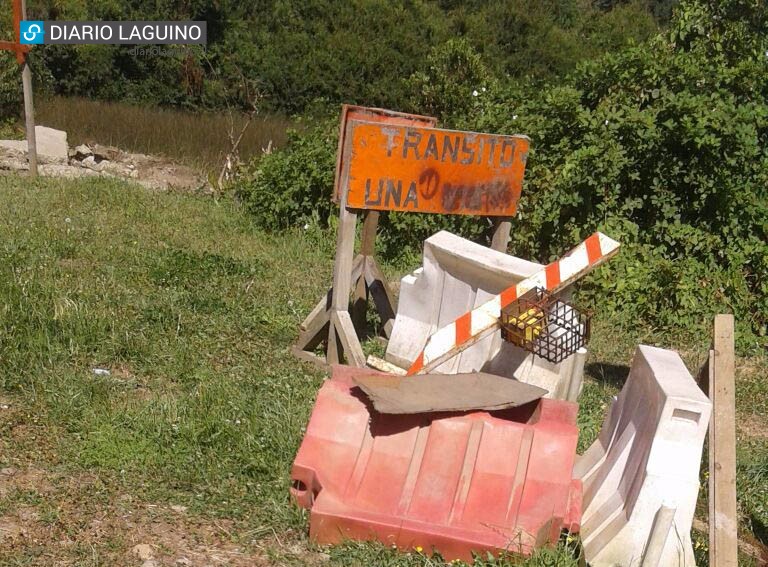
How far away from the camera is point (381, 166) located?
5.60 m

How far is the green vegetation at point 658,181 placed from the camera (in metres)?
8.00

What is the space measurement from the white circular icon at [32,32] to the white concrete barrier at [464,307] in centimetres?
817

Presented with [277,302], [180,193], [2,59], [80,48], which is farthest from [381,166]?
[80,48]

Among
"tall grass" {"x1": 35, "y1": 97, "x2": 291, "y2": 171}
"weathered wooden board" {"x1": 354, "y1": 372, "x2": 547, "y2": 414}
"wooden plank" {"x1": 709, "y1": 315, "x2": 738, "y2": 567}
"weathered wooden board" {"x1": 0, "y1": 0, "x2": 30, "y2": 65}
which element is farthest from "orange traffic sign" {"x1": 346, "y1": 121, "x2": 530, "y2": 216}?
"tall grass" {"x1": 35, "y1": 97, "x2": 291, "y2": 171}

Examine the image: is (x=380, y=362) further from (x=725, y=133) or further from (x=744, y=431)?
(x=725, y=133)

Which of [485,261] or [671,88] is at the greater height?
[671,88]

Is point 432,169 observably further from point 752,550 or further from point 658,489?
point 752,550

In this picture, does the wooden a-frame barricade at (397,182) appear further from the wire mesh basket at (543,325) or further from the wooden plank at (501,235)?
the wire mesh basket at (543,325)

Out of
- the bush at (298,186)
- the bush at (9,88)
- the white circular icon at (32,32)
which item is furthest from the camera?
the bush at (9,88)

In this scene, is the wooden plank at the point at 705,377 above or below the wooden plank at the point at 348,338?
above

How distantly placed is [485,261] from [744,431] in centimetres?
204

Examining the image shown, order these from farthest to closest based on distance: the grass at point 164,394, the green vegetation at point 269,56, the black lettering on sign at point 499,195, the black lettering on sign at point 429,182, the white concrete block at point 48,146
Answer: the green vegetation at point 269,56 → the white concrete block at point 48,146 → the black lettering on sign at point 499,195 → the black lettering on sign at point 429,182 → the grass at point 164,394

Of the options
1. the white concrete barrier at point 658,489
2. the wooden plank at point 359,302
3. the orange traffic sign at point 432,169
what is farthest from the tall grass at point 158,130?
the white concrete barrier at point 658,489

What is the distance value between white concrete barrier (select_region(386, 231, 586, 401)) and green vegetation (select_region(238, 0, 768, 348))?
240 cm
